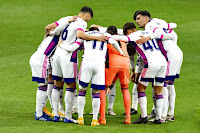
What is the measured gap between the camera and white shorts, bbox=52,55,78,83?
6.11 m

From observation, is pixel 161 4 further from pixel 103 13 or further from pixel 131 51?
pixel 131 51

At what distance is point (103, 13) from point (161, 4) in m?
4.29

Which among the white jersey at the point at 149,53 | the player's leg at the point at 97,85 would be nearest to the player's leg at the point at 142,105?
the white jersey at the point at 149,53

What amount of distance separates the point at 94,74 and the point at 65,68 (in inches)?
19.5

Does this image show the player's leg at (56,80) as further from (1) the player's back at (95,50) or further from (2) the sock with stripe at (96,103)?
(2) the sock with stripe at (96,103)

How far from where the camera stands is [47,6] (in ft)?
78.5

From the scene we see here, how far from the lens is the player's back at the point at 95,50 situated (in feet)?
19.3

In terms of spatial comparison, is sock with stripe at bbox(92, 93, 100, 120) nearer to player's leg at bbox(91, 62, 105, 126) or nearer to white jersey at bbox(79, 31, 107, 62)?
player's leg at bbox(91, 62, 105, 126)

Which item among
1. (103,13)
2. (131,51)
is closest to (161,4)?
(103,13)

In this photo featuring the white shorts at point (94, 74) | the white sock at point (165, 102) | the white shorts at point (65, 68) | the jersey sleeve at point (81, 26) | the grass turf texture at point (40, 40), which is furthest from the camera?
the white sock at point (165, 102)

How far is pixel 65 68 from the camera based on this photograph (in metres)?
6.12

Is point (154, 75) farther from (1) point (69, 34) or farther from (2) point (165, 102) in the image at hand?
(1) point (69, 34)

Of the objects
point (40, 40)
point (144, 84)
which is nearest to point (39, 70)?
point (144, 84)

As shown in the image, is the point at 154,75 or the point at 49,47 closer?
the point at 154,75
